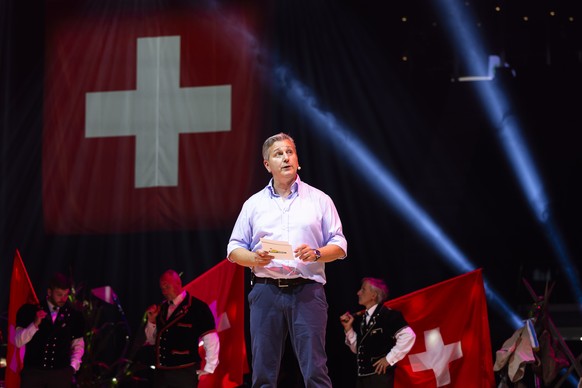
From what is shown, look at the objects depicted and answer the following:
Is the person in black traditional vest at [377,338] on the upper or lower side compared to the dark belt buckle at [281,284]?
lower

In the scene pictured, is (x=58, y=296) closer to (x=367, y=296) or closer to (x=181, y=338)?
(x=181, y=338)

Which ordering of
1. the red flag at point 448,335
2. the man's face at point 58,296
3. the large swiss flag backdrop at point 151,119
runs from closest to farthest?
the man's face at point 58,296 < the red flag at point 448,335 < the large swiss flag backdrop at point 151,119

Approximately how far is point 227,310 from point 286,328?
2844mm

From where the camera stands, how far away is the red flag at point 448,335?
563 cm

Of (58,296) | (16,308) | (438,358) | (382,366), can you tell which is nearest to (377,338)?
(382,366)

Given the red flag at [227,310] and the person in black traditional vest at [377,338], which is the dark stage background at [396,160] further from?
the person in black traditional vest at [377,338]

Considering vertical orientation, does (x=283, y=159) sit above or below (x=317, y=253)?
above

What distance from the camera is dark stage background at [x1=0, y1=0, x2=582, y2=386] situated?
604 cm

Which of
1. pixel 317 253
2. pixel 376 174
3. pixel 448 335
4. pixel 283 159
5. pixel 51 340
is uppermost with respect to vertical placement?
pixel 376 174

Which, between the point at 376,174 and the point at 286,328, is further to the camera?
the point at 376,174

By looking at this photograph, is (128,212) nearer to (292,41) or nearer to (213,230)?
(213,230)

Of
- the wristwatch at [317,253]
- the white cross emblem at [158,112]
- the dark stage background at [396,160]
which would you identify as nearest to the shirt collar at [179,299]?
the dark stage background at [396,160]

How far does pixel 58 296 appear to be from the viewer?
5.54m

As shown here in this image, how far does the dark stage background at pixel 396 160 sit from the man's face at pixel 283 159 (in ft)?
9.68
